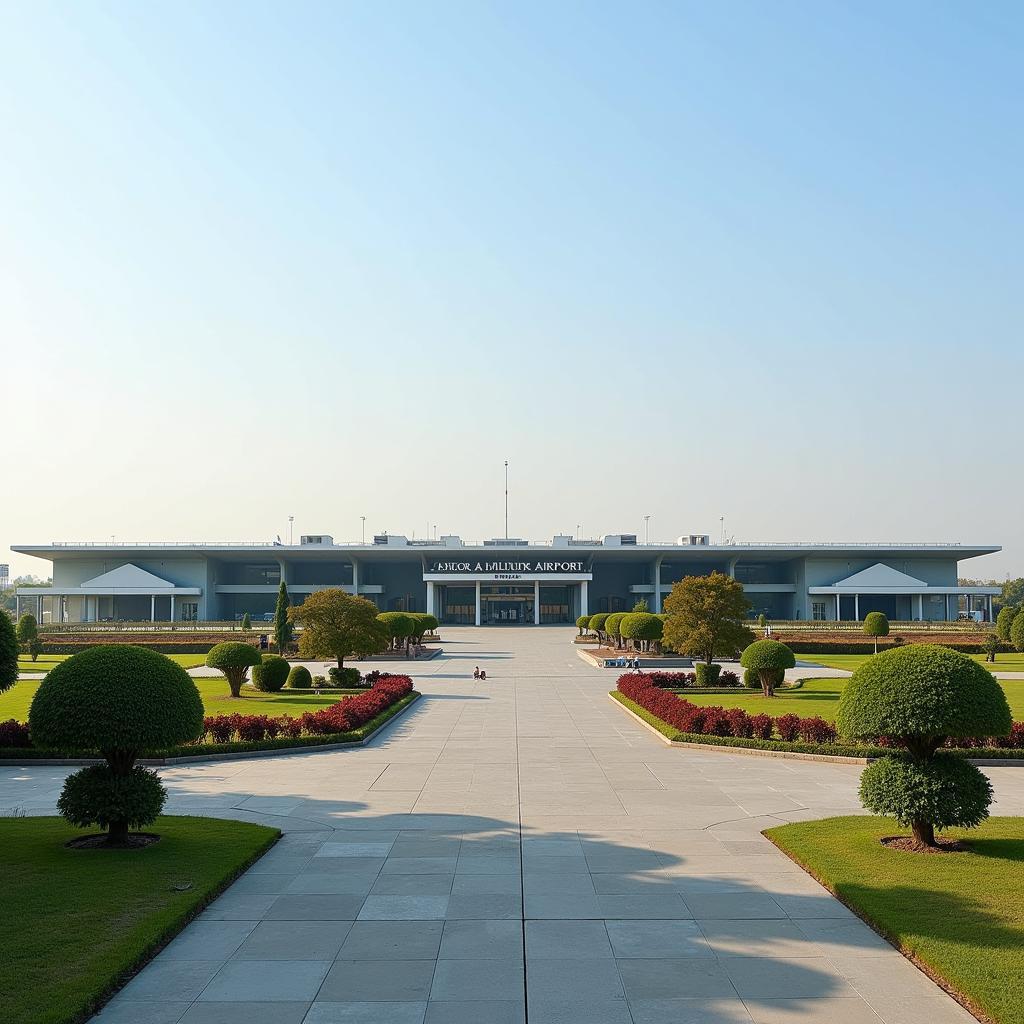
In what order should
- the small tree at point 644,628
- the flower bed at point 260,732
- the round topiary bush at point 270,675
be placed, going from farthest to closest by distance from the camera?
the small tree at point 644,628 < the round topiary bush at point 270,675 < the flower bed at point 260,732

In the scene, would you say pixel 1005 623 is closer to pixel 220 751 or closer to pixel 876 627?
pixel 876 627

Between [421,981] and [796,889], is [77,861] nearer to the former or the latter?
[421,981]

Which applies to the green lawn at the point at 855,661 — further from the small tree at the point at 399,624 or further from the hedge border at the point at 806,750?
the hedge border at the point at 806,750

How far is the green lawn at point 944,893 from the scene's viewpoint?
766cm

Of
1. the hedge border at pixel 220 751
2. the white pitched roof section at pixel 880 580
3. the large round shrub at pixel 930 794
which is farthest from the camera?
the white pitched roof section at pixel 880 580

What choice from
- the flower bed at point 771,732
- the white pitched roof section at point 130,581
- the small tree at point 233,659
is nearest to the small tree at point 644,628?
the small tree at point 233,659

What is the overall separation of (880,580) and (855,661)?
43.5 meters

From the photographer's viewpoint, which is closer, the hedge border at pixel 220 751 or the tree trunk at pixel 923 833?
the tree trunk at pixel 923 833

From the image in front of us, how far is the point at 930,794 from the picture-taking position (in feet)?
37.4

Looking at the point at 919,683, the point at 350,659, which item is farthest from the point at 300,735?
the point at 350,659

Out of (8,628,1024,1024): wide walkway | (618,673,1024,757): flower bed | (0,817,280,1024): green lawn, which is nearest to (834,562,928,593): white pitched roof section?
(618,673,1024,757): flower bed

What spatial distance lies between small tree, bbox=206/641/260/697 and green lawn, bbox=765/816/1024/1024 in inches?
833

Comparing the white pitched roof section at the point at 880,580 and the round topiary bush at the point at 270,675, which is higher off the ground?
the white pitched roof section at the point at 880,580

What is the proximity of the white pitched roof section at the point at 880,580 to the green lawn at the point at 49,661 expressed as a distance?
202 ft
